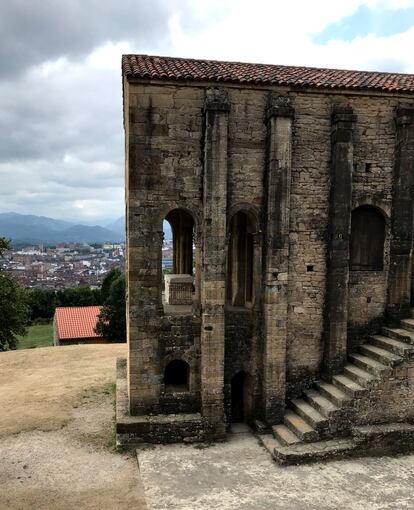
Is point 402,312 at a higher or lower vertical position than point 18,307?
higher

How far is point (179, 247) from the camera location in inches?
748

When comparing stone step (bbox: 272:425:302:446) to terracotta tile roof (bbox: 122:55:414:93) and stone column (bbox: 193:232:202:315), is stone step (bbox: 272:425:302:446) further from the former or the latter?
terracotta tile roof (bbox: 122:55:414:93)

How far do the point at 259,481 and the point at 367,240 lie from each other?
7667 mm

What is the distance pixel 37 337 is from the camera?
1657 inches

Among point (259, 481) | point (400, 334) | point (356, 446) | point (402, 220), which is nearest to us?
point (259, 481)

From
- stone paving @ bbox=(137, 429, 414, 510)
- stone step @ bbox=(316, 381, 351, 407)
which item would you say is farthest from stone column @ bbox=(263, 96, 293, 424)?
stone paving @ bbox=(137, 429, 414, 510)

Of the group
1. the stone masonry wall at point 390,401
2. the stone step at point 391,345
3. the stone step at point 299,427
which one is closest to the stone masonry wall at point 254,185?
the stone step at point 391,345

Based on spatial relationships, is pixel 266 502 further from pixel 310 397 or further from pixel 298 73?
pixel 298 73

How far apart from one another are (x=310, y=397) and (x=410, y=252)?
5334mm

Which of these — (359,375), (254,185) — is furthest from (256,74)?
(359,375)

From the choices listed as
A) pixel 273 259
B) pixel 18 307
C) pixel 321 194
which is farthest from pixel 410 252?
pixel 18 307

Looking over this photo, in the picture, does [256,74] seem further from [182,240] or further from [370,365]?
[370,365]

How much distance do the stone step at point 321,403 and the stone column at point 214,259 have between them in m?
2.56

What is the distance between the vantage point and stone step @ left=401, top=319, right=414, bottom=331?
1373 centimetres
